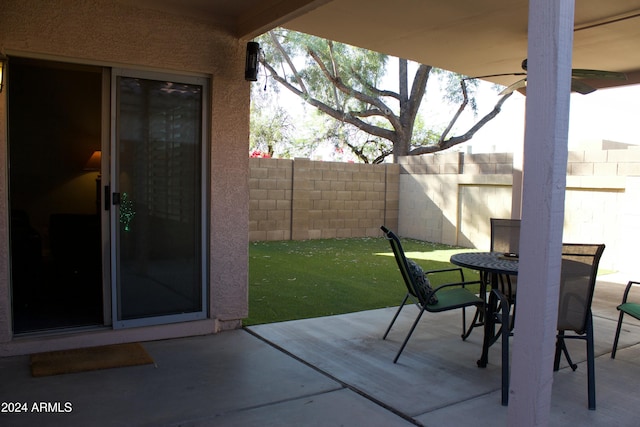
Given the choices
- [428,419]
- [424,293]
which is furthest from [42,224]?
[428,419]

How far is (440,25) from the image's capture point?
4828 millimetres

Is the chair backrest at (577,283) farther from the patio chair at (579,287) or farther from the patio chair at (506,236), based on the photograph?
the patio chair at (506,236)

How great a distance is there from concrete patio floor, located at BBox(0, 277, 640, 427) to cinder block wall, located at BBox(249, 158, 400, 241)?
632 centimetres

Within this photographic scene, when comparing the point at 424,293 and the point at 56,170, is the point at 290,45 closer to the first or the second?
the point at 56,170

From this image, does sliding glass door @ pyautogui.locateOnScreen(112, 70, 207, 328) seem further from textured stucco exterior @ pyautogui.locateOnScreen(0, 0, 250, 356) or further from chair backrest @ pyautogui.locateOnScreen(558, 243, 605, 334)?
chair backrest @ pyautogui.locateOnScreen(558, 243, 605, 334)

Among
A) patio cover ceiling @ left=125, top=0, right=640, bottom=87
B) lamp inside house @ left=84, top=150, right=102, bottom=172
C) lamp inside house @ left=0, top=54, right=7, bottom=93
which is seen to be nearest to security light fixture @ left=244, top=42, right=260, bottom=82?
patio cover ceiling @ left=125, top=0, right=640, bottom=87

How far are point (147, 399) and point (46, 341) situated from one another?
1.20m

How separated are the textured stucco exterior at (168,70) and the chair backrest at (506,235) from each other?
86.7 inches

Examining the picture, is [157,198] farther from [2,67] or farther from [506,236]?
[506,236]

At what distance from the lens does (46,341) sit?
3.69 m

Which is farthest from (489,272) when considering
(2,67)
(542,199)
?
(2,67)

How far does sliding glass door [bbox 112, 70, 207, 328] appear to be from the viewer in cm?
396

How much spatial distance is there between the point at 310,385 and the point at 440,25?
3.45 m

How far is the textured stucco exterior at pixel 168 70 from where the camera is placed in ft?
11.6
